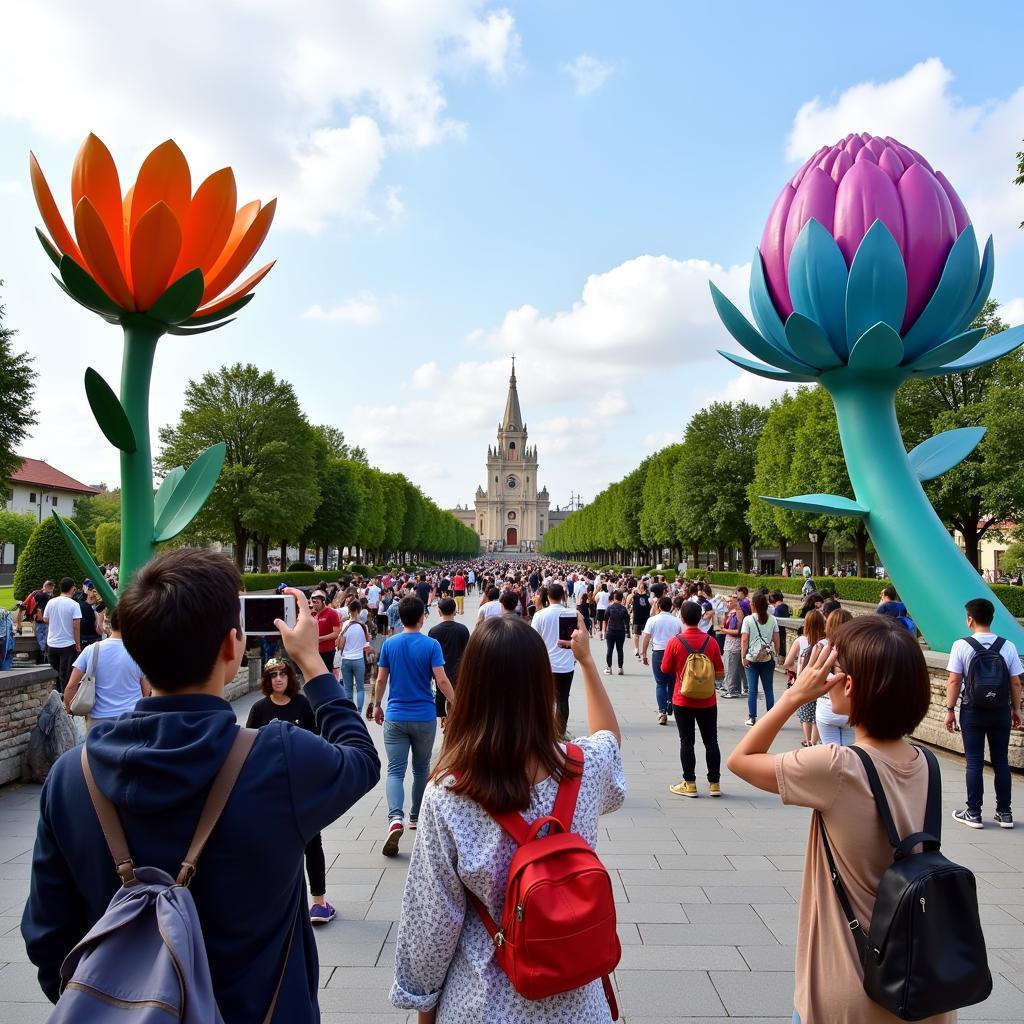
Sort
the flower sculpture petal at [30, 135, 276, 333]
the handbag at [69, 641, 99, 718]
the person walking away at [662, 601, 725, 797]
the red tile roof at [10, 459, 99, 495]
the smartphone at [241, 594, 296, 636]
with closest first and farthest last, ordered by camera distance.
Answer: the smartphone at [241, 594, 296, 636] < the handbag at [69, 641, 99, 718] < the flower sculpture petal at [30, 135, 276, 333] < the person walking away at [662, 601, 725, 797] < the red tile roof at [10, 459, 99, 495]

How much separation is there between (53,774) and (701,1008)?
119 inches

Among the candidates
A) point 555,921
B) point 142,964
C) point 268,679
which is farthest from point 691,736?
point 142,964

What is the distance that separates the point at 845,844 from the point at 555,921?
38.3 inches

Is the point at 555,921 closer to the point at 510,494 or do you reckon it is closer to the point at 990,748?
the point at 990,748

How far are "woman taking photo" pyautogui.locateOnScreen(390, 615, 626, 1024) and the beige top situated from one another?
64 cm

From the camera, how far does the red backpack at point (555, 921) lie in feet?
5.97

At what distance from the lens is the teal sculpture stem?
757cm

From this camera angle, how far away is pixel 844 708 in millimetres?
2514

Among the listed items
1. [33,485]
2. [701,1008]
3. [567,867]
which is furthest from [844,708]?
[33,485]

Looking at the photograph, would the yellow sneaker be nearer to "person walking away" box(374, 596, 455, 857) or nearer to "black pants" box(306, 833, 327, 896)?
"person walking away" box(374, 596, 455, 857)

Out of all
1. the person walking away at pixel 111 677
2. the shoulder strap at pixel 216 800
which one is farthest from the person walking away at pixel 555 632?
the shoulder strap at pixel 216 800

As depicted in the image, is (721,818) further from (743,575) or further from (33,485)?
(33,485)

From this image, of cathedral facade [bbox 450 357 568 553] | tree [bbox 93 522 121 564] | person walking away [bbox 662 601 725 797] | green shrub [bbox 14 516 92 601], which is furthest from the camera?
cathedral facade [bbox 450 357 568 553]

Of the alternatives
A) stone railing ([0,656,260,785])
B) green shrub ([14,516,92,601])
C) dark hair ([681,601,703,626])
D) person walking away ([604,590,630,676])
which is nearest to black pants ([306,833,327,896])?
stone railing ([0,656,260,785])
